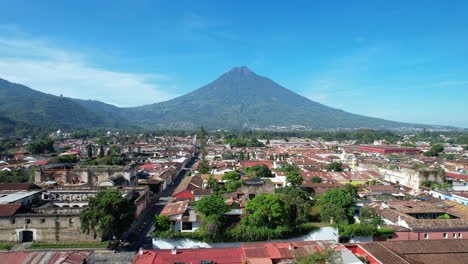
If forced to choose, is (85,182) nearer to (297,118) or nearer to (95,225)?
(95,225)

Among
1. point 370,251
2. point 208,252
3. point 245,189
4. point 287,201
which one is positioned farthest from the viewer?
point 245,189

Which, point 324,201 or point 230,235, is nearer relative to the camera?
point 230,235

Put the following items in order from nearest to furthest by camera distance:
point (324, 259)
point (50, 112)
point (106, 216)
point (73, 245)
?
point (324, 259), point (106, 216), point (73, 245), point (50, 112)

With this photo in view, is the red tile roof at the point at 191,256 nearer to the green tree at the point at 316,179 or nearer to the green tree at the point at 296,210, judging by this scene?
the green tree at the point at 296,210

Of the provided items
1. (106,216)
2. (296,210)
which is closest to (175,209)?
(106,216)

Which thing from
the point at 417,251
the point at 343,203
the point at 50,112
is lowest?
the point at 417,251

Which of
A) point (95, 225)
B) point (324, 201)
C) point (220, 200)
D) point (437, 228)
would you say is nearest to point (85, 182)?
point (95, 225)

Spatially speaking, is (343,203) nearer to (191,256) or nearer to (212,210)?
(212,210)
